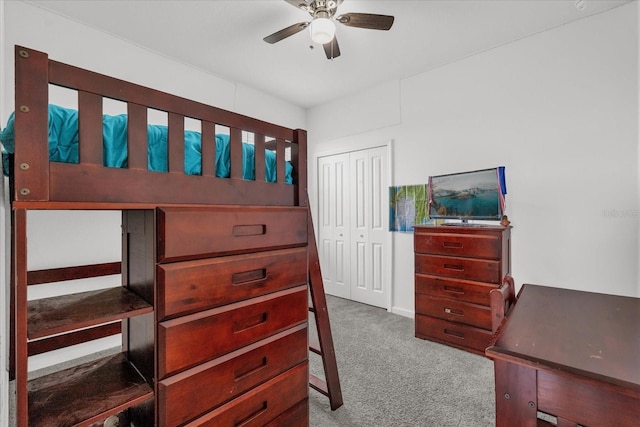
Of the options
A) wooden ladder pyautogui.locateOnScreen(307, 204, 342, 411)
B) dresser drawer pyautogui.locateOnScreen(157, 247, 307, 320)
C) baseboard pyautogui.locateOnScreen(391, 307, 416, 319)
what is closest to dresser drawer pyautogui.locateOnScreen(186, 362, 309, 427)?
wooden ladder pyautogui.locateOnScreen(307, 204, 342, 411)

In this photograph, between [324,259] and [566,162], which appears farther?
[324,259]

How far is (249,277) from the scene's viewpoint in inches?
53.0

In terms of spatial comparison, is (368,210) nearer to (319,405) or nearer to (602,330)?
(319,405)

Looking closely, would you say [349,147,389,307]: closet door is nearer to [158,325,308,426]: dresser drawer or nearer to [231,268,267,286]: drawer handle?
[158,325,308,426]: dresser drawer

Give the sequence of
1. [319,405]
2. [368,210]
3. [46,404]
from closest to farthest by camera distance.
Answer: [46,404] → [319,405] → [368,210]

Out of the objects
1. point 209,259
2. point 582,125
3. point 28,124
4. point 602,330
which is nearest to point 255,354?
point 209,259

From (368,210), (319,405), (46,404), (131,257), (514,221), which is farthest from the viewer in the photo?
(368,210)

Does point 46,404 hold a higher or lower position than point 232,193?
lower

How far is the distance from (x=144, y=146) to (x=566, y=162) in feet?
9.91

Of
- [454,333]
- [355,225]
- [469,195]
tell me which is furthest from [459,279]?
[355,225]

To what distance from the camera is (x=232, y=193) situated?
1356 millimetres

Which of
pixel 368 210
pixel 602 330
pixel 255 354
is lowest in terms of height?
pixel 255 354

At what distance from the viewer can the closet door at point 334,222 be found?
4.06 m

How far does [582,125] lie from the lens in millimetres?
2375
